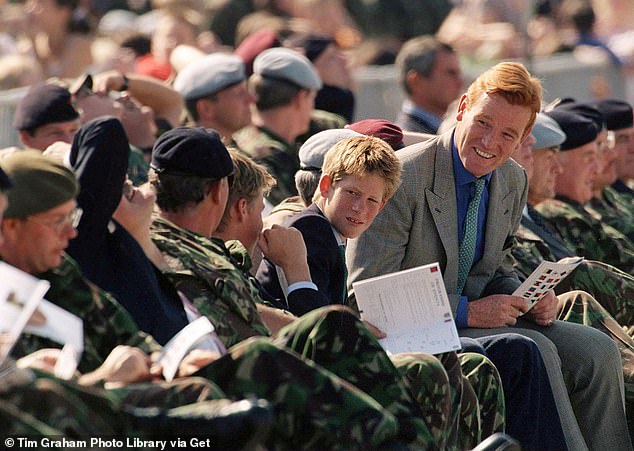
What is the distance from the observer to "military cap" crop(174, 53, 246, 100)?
8.69 m

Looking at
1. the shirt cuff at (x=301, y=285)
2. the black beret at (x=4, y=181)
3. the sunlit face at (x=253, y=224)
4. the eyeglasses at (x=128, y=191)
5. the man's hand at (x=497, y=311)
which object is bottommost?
the man's hand at (x=497, y=311)

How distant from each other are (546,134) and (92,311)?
409 centimetres

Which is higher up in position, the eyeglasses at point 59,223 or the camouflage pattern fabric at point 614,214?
the eyeglasses at point 59,223

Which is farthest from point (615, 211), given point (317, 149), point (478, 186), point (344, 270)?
point (344, 270)

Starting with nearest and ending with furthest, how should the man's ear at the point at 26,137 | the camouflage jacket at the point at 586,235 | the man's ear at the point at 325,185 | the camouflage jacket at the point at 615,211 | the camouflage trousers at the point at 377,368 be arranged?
the camouflage trousers at the point at 377,368, the man's ear at the point at 325,185, the man's ear at the point at 26,137, the camouflage jacket at the point at 586,235, the camouflage jacket at the point at 615,211

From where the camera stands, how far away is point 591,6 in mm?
15805

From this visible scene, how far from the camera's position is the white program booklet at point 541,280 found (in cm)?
615

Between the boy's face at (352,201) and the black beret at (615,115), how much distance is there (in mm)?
4420

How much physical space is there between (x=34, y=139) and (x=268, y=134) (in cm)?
182

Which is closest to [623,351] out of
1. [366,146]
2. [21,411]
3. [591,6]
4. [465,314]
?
[465,314]

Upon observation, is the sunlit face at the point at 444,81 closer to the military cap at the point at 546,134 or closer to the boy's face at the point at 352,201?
the military cap at the point at 546,134

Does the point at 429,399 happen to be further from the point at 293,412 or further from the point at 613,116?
the point at 613,116

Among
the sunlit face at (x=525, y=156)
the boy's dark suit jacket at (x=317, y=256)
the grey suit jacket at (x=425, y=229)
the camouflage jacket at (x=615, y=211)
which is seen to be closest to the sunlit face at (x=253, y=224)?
the boy's dark suit jacket at (x=317, y=256)

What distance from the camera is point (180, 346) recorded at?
14.5 feet
